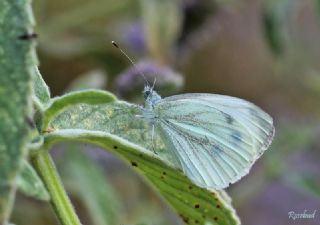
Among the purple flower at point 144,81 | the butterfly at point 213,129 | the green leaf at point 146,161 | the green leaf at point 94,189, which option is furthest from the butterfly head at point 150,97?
the green leaf at point 94,189

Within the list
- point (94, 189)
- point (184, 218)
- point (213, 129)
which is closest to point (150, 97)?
point (213, 129)

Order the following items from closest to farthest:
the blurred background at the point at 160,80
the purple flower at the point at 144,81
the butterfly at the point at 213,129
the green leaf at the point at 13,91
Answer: the green leaf at the point at 13,91, the butterfly at the point at 213,129, the purple flower at the point at 144,81, the blurred background at the point at 160,80

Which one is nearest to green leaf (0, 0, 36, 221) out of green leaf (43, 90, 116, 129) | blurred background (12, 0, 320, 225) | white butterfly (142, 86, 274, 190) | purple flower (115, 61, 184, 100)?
green leaf (43, 90, 116, 129)

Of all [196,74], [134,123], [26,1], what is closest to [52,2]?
[196,74]

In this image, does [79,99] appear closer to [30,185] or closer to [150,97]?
[30,185]

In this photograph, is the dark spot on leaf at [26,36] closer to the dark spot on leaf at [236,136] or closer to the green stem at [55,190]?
the green stem at [55,190]

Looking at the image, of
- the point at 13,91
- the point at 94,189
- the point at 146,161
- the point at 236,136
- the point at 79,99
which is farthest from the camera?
the point at 94,189

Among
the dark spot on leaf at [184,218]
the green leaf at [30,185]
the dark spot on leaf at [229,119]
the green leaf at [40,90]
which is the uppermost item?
the dark spot on leaf at [229,119]
